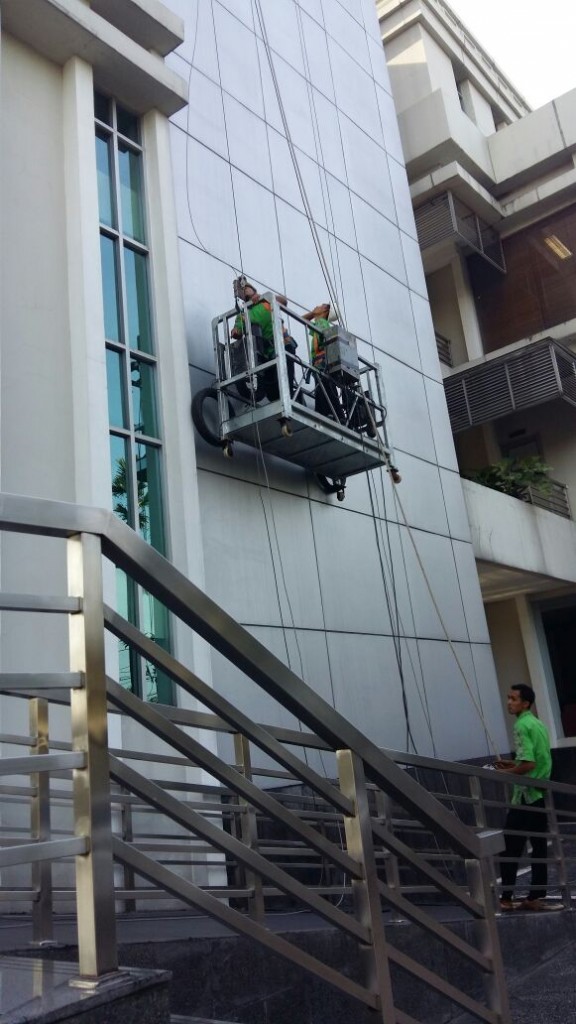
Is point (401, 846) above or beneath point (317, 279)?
beneath

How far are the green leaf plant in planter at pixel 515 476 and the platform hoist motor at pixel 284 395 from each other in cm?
668

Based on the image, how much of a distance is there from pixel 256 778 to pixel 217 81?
8258 millimetres

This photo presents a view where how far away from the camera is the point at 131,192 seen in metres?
9.09

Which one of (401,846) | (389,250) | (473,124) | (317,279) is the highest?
(473,124)

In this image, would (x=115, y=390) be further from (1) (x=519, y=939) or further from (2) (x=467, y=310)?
(2) (x=467, y=310)

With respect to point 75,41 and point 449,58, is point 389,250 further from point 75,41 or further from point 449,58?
point 449,58

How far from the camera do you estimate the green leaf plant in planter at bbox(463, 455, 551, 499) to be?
16.4 m

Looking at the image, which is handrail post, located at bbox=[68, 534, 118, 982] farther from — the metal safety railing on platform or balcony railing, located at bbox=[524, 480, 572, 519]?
balcony railing, located at bbox=[524, 480, 572, 519]

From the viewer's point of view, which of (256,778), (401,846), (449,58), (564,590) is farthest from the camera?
(449,58)

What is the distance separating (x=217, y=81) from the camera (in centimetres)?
1072

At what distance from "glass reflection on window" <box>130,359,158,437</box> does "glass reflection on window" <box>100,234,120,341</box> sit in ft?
1.15

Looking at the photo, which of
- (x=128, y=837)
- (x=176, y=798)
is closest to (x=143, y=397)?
(x=128, y=837)

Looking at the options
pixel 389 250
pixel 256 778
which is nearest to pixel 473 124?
pixel 389 250

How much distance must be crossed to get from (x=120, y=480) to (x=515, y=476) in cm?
1039
